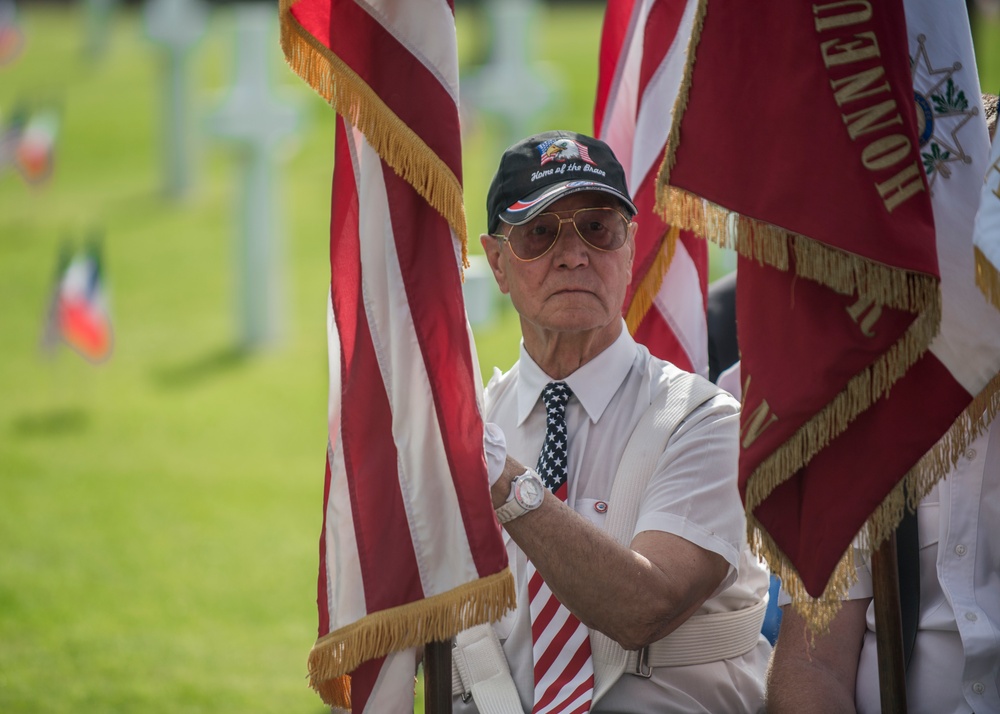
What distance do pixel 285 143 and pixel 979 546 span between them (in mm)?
9603

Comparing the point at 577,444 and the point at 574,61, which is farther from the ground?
the point at 574,61

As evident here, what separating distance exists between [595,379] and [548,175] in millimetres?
529

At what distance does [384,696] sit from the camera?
277 cm

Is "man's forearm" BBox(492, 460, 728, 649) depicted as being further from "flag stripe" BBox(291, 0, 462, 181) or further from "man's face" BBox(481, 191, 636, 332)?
"flag stripe" BBox(291, 0, 462, 181)

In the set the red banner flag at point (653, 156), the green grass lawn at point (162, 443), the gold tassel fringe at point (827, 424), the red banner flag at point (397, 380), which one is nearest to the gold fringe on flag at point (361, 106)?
the red banner flag at point (397, 380)

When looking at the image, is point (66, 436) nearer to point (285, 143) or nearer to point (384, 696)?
point (285, 143)

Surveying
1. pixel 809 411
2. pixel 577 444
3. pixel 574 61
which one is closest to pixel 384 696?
pixel 577 444

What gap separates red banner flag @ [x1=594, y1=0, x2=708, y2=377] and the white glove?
1199 mm

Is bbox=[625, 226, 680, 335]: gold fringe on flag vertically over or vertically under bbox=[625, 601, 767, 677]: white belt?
over

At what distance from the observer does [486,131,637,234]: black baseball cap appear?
10.1ft

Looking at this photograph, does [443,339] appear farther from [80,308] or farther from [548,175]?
[80,308]

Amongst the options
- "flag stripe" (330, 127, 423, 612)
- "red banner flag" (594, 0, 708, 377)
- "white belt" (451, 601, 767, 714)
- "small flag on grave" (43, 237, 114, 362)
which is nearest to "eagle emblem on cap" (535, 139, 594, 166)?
"flag stripe" (330, 127, 423, 612)

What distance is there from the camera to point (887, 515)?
2.66m

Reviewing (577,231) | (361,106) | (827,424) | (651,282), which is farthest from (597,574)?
(651,282)
